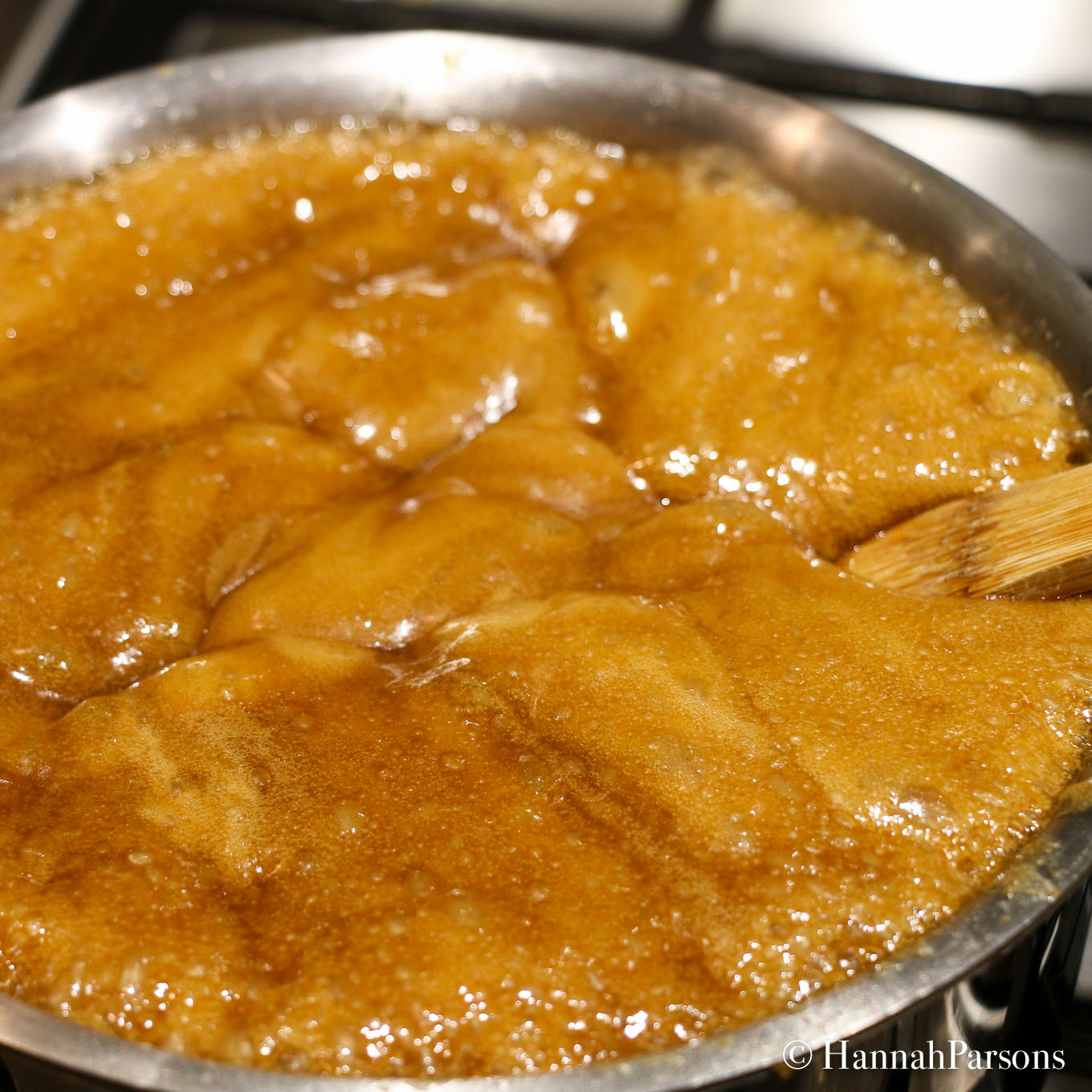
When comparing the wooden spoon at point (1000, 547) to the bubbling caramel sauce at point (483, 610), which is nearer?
the bubbling caramel sauce at point (483, 610)

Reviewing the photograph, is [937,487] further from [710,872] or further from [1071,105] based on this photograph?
[1071,105]

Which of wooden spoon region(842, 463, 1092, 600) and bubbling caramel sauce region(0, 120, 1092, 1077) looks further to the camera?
wooden spoon region(842, 463, 1092, 600)

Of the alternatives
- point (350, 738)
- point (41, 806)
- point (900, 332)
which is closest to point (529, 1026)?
point (350, 738)

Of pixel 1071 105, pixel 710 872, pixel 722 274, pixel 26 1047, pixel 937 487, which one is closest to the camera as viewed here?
pixel 26 1047
